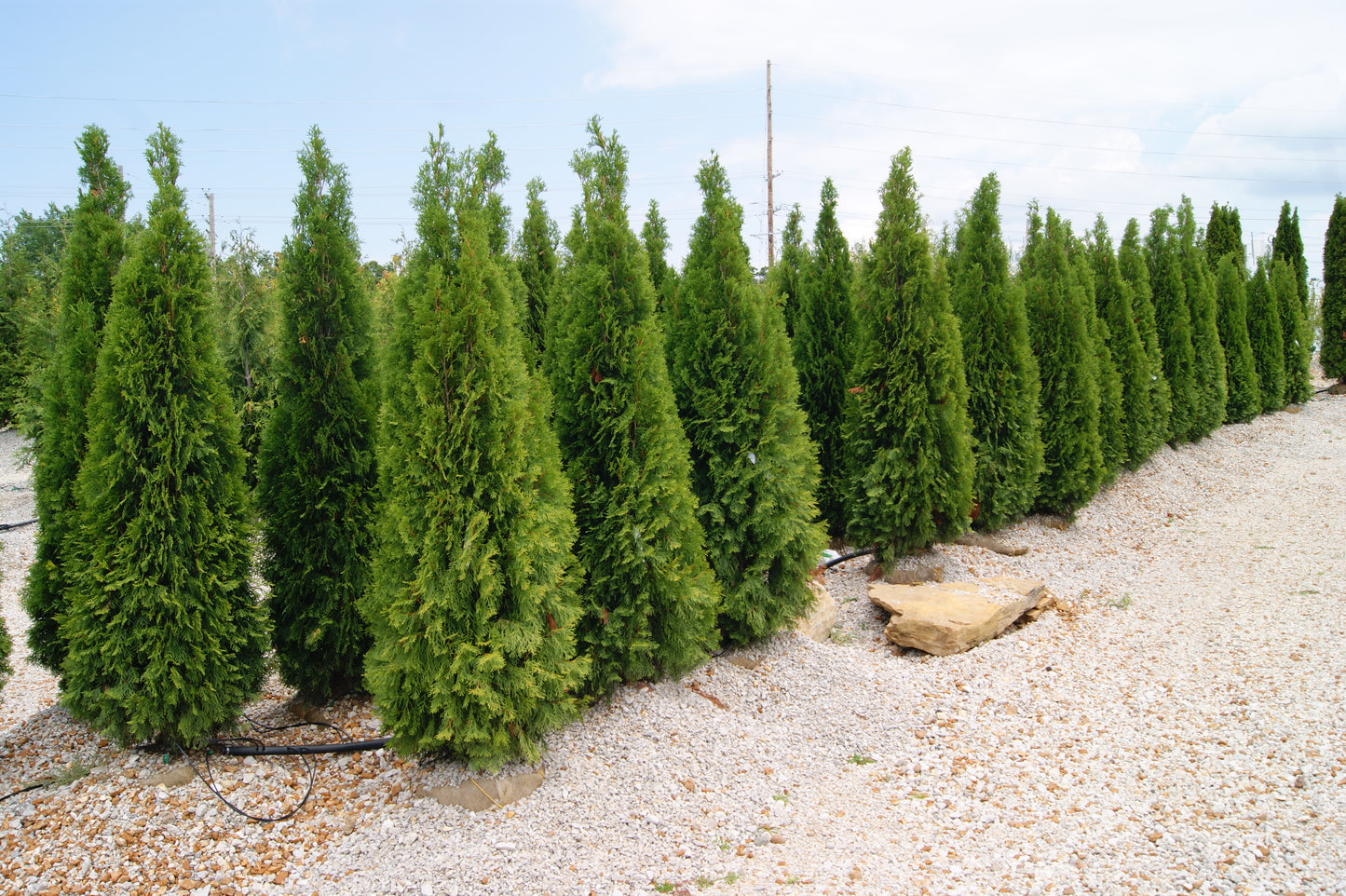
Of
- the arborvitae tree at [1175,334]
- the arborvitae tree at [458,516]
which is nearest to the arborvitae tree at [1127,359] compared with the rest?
the arborvitae tree at [1175,334]

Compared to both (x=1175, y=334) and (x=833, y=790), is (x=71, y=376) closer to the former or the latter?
(x=833, y=790)

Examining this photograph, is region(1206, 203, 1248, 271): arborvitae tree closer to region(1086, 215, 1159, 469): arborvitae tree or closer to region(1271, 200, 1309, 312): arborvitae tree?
region(1271, 200, 1309, 312): arborvitae tree

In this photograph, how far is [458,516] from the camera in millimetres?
3822

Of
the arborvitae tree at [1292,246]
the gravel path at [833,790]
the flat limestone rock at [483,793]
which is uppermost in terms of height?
the arborvitae tree at [1292,246]

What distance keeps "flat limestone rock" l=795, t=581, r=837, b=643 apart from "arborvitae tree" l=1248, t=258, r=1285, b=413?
15484mm

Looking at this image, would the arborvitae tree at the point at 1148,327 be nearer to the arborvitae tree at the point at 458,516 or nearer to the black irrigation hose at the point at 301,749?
the arborvitae tree at the point at 458,516

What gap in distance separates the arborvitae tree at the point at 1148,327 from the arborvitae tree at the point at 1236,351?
14.5 ft

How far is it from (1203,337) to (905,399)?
10.3m

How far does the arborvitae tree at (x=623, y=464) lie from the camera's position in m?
4.76

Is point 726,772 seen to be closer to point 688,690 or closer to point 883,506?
point 688,690

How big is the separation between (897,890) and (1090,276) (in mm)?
10129

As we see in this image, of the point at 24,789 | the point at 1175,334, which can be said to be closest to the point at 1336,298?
the point at 1175,334

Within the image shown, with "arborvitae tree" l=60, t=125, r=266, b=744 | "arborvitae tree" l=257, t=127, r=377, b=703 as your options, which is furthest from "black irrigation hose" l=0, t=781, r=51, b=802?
"arborvitae tree" l=257, t=127, r=377, b=703

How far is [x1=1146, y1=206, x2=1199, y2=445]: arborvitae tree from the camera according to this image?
530 inches
